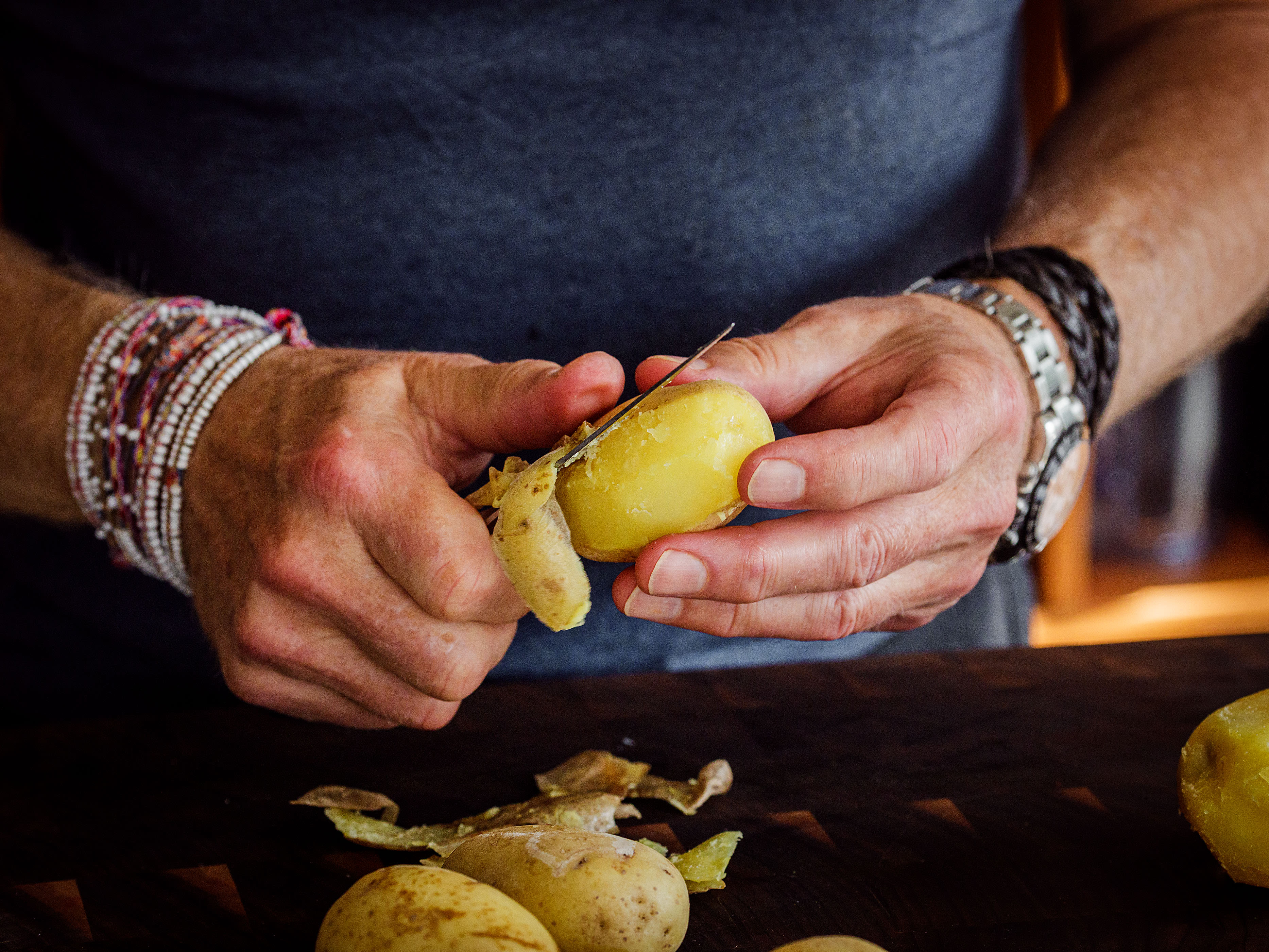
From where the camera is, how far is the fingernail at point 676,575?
2.14 feet

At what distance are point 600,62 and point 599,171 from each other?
0.34 ft

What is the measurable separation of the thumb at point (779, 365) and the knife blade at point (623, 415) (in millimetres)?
36

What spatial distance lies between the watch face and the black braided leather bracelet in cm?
3

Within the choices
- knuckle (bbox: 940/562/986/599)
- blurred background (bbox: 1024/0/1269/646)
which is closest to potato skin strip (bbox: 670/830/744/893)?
knuckle (bbox: 940/562/986/599)

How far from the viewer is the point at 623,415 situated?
671mm

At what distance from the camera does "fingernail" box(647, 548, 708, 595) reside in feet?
2.14

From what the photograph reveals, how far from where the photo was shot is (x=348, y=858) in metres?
0.74

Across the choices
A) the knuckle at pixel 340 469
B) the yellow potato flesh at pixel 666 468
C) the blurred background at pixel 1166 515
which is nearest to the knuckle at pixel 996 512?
the yellow potato flesh at pixel 666 468

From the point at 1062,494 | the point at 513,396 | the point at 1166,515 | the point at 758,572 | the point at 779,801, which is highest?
the point at 513,396

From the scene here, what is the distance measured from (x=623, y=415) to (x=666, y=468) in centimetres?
5

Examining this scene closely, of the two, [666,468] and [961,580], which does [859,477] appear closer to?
[666,468]

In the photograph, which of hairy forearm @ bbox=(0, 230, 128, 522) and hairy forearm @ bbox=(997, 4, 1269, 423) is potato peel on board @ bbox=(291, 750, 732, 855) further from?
hairy forearm @ bbox=(997, 4, 1269, 423)

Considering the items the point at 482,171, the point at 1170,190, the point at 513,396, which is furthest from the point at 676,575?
the point at 1170,190

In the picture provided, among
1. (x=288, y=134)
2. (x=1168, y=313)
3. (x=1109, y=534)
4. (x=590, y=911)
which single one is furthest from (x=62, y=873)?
(x=1109, y=534)
